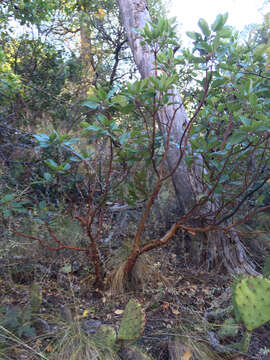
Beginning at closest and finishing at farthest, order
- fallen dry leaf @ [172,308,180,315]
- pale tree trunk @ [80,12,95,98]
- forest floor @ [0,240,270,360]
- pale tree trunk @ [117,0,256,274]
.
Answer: forest floor @ [0,240,270,360] < fallen dry leaf @ [172,308,180,315] < pale tree trunk @ [117,0,256,274] < pale tree trunk @ [80,12,95,98]

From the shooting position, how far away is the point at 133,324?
193 centimetres

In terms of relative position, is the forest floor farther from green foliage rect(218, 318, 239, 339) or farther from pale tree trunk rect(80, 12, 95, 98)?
pale tree trunk rect(80, 12, 95, 98)

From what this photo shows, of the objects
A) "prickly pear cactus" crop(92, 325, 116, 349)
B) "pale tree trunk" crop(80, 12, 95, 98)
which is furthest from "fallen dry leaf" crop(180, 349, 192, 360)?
"pale tree trunk" crop(80, 12, 95, 98)

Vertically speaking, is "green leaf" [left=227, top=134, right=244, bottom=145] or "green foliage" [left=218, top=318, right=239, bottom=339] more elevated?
"green leaf" [left=227, top=134, right=244, bottom=145]

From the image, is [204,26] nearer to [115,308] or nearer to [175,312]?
[175,312]

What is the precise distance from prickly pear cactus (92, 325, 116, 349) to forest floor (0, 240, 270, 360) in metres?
0.17

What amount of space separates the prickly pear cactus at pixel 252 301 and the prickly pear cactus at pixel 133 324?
Answer: 614 millimetres

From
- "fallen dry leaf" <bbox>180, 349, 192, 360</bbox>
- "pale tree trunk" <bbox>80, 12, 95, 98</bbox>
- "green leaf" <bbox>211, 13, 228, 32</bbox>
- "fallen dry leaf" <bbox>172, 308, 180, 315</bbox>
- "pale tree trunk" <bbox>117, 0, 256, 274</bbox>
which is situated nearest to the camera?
"green leaf" <bbox>211, 13, 228, 32</bbox>

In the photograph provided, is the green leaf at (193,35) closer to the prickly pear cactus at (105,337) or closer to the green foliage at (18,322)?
the prickly pear cactus at (105,337)

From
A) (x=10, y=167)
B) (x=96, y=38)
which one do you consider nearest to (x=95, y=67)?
(x=96, y=38)

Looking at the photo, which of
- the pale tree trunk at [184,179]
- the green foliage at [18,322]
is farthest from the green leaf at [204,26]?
the green foliage at [18,322]

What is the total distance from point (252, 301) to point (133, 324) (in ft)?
2.52

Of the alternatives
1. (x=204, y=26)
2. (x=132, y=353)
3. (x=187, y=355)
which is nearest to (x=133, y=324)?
(x=132, y=353)

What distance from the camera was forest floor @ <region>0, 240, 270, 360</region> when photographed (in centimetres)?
201
